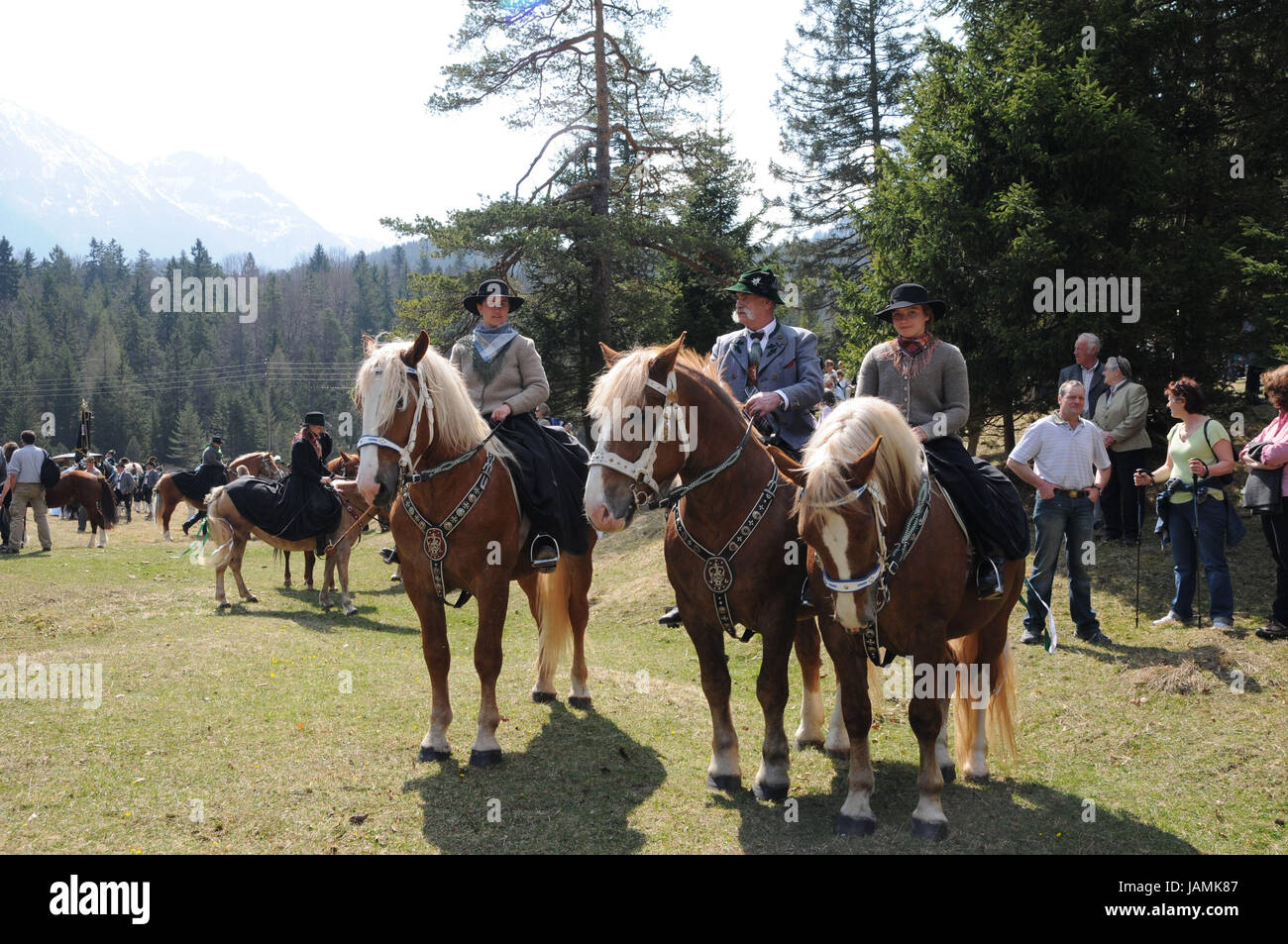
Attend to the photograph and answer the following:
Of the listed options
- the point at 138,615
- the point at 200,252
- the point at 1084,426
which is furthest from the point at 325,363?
the point at 1084,426

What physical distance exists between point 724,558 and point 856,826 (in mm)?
1727

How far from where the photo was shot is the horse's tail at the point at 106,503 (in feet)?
76.4

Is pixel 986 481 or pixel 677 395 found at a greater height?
pixel 677 395

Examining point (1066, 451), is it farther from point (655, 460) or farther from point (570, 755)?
point (570, 755)

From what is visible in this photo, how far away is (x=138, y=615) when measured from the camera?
11.6m

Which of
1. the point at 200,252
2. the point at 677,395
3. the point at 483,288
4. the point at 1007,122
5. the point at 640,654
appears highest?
the point at 200,252

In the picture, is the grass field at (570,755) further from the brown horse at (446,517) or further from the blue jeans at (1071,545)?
the brown horse at (446,517)

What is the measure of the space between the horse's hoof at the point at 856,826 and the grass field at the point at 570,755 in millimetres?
76

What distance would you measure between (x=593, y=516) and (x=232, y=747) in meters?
3.47

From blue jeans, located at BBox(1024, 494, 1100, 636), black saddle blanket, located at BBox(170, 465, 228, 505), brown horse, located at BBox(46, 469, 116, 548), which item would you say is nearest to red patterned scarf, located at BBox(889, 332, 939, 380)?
blue jeans, located at BBox(1024, 494, 1100, 636)

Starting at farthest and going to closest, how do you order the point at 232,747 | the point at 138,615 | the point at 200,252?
the point at 200,252, the point at 138,615, the point at 232,747

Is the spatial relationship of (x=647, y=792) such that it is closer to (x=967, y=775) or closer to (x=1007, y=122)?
(x=967, y=775)

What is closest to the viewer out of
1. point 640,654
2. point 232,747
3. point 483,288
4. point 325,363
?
point 232,747

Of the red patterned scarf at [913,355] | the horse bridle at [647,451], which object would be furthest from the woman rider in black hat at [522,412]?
the red patterned scarf at [913,355]
